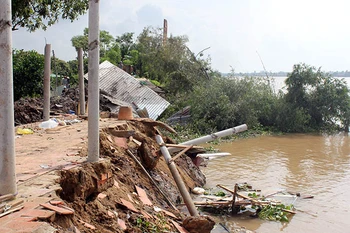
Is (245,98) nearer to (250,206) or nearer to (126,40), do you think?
(250,206)

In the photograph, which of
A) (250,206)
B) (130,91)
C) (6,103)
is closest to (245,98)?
(130,91)

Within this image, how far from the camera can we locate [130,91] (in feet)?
67.9

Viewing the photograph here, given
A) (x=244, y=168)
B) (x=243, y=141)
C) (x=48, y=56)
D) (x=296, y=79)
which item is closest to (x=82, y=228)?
(x=48, y=56)

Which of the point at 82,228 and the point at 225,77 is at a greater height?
the point at 225,77

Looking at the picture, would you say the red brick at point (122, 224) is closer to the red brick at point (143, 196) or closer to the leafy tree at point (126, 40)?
the red brick at point (143, 196)

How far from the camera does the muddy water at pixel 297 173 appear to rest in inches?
309

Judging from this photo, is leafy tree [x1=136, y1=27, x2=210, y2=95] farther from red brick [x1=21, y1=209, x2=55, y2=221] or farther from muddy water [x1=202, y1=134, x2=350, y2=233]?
red brick [x1=21, y1=209, x2=55, y2=221]

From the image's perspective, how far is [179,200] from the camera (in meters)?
8.01

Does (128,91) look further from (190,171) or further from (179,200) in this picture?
(179,200)

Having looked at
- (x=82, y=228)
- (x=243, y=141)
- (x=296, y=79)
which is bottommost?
(x=243, y=141)

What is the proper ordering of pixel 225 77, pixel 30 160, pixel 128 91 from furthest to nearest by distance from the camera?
pixel 225 77 → pixel 128 91 → pixel 30 160

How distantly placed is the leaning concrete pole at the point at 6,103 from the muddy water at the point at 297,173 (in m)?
4.82

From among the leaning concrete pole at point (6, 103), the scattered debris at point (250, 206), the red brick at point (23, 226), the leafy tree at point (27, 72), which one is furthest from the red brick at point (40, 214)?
the leafy tree at point (27, 72)

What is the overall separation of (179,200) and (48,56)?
14.3 feet
